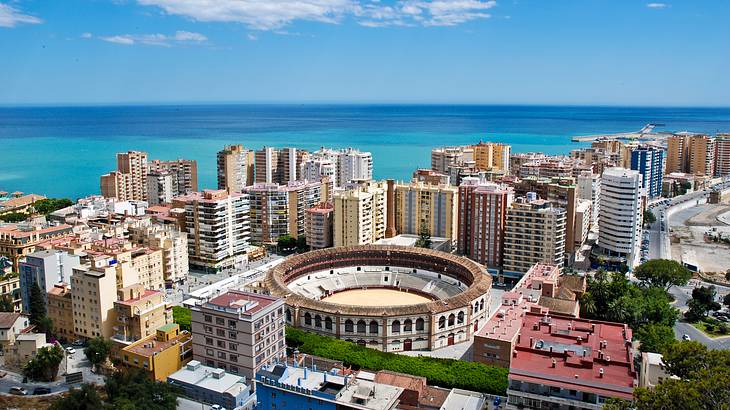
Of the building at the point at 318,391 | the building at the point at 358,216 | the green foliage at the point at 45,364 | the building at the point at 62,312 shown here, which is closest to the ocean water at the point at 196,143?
the building at the point at 358,216

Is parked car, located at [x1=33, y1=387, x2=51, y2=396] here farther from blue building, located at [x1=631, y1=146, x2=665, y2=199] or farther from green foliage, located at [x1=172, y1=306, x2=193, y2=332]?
blue building, located at [x1=631, y1=146, x2=665, y2=199]

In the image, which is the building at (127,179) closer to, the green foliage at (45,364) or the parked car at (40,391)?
the green foliage at (45,364)

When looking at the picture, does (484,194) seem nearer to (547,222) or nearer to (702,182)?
(547,222)

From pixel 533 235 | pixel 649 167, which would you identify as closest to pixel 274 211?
pixel 533 235

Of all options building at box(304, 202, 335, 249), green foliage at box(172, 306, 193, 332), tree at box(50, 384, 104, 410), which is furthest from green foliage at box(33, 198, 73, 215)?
tree at box(50, 384, 104, 410)

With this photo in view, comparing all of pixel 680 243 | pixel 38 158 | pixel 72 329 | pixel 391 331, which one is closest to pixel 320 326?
pixel 391 331

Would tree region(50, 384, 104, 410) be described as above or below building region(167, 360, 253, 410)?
above
